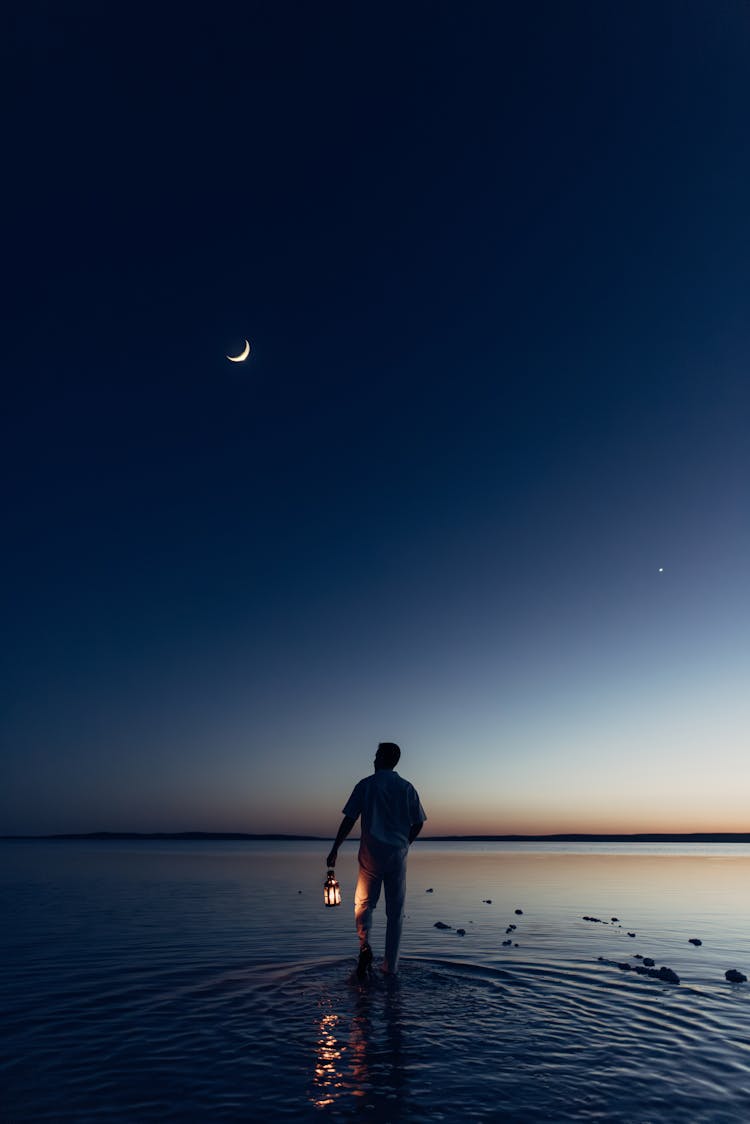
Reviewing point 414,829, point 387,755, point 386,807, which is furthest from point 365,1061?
point 387,755

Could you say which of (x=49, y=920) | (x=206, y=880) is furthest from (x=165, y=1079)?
(x=206, y=880)

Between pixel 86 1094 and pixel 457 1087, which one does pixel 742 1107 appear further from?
pixel 86 1094

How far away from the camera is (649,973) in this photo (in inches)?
471

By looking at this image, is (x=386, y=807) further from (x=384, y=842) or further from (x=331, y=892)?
(x=331, y=892)

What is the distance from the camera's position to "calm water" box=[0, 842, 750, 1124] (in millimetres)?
6035

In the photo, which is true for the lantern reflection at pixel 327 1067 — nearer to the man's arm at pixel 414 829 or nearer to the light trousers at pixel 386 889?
the light trousers at pixel 386 889

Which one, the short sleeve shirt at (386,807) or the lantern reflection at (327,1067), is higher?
the short sleeve shirt at (386,807)

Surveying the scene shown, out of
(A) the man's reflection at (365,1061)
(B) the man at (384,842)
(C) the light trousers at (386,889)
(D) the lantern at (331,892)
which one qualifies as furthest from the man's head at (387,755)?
(A) the man's reflection at (365,1061)

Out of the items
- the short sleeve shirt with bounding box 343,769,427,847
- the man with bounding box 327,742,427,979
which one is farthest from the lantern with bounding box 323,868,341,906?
the short sleeve shirt with bounding box 343,769,427,847

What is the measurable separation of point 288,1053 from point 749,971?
958 centimetres

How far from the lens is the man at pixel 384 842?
35.8ft

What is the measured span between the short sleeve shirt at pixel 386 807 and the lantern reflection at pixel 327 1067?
301cm

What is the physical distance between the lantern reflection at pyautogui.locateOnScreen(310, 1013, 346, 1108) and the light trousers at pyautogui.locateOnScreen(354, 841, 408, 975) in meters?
2.54

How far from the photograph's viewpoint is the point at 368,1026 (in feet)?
26.7
